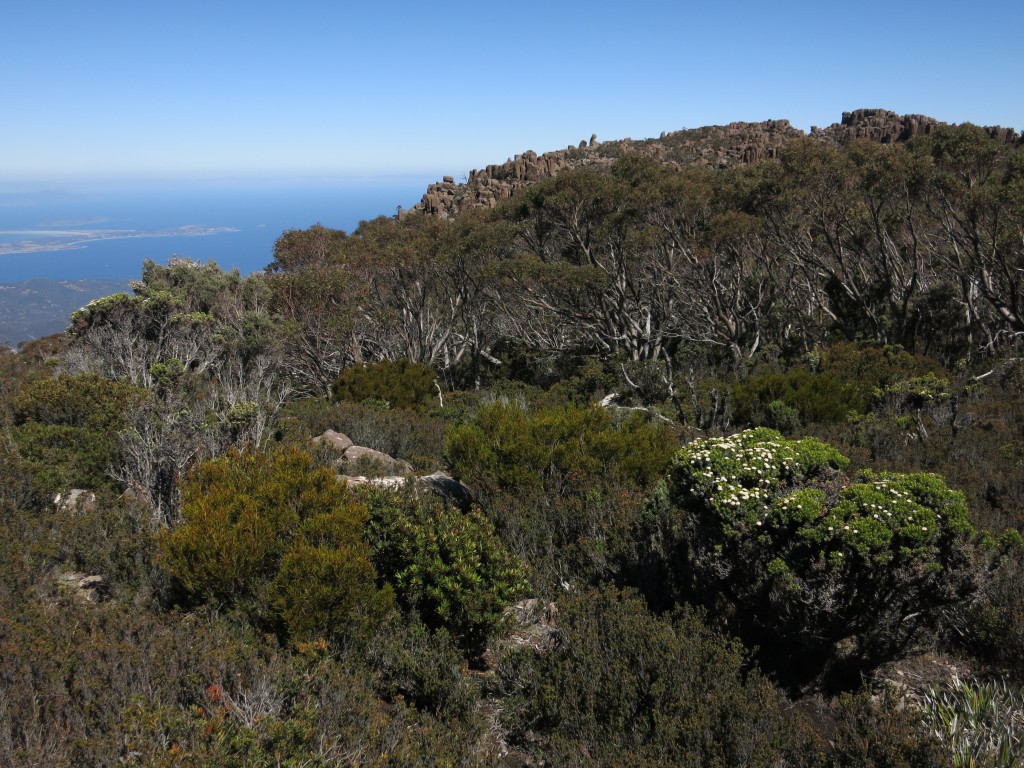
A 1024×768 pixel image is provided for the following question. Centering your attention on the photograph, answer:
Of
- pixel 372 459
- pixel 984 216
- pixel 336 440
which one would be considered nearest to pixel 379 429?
pixel 336 440

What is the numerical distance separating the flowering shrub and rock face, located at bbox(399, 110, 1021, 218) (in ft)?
142

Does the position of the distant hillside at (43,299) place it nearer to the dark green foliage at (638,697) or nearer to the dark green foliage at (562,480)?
the dark green foliage at (562,480)

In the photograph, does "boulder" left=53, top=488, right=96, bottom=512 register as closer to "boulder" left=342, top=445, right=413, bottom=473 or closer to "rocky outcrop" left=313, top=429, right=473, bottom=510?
"rocky outcrop" left=313, top=429, right=473, bottom=510

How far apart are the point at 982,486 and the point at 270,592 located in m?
8.04

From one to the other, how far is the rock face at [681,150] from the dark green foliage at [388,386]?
1222 inches

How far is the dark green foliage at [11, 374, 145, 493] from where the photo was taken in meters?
7.82

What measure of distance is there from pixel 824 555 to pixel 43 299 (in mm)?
147537

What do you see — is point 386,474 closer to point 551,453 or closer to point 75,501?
point 551,453

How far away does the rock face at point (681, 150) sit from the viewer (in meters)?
50.7

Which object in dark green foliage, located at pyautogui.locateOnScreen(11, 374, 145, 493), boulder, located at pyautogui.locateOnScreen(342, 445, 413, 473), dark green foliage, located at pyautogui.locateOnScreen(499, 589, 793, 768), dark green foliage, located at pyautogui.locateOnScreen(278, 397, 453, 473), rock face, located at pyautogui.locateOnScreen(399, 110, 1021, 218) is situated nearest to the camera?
dark green foliage, located at pyautogui.locateOnScreen(499, 589, 793, 768)

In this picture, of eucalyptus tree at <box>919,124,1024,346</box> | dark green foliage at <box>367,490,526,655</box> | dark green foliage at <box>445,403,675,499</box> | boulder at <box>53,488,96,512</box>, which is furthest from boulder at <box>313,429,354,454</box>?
eucalyptus tree at <box>919,124,1024,346</box>

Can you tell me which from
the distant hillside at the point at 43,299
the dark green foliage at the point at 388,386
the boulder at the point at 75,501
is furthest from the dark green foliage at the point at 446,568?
the distant hillside at the point at 43,299

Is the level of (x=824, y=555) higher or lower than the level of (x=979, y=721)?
higher

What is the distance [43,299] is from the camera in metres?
120
